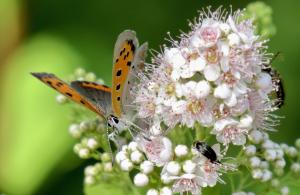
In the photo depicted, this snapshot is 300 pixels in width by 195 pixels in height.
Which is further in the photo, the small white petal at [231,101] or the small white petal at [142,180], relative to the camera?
the small white petal at [142,180]

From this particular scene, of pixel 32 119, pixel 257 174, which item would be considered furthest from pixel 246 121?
pixel 32 119

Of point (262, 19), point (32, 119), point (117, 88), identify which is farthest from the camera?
point (32, 119)

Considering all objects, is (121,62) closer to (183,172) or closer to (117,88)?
(117,88)

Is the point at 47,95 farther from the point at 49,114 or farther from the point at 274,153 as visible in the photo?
the point at 274,153

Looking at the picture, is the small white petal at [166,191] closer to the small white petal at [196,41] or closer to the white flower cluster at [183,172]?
the white flower cluster at [183,172]

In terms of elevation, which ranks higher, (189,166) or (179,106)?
(179,106)

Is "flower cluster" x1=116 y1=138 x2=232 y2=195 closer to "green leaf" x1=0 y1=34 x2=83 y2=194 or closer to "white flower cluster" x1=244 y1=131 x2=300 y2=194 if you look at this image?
"white flower cluster" x1=244 y1=131 x2=300 y2=194

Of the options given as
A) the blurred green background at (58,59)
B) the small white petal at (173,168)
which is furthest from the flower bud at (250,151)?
the blurred green background at (58,59)
